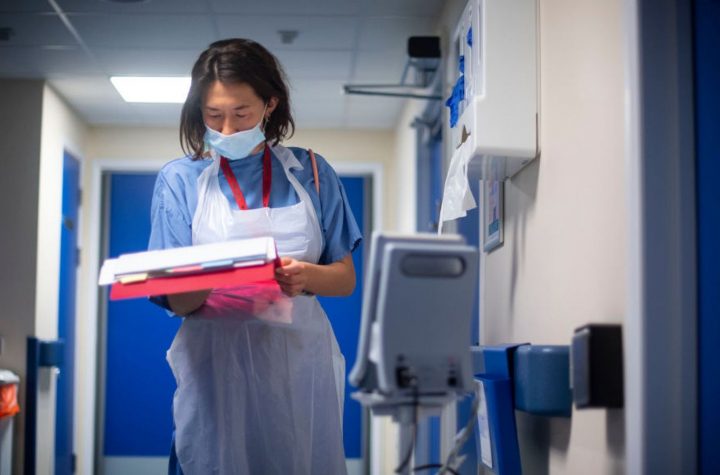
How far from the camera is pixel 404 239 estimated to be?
1.30 m

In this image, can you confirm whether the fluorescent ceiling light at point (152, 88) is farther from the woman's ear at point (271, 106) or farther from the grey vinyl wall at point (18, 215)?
the woman's ear at point (271, 106)

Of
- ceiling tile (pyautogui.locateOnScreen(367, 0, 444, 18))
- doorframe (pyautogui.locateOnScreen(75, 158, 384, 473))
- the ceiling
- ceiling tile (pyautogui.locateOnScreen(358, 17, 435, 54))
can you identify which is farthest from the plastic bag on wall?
doorframe (pyautogui.locateOnScreen(75, 158, 384, 473))

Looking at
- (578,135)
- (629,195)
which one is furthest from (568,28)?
(629,195)

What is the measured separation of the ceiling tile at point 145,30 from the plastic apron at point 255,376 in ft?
7.10

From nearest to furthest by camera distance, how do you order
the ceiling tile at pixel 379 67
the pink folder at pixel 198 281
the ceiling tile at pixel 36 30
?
the pink folder at pixel 198 281
the ceiling tile at pixel 36 30
the ceiling tile at pixel 379 67

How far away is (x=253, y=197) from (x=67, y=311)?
3542 millimetres

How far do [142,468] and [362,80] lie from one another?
247 centimetres

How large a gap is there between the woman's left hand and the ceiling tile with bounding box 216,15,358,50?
89.9 inches

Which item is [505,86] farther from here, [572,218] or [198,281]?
[198,281]

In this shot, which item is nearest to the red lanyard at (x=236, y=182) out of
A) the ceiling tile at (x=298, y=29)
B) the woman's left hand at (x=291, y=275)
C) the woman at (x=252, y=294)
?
the woman at (x=252, y=294)

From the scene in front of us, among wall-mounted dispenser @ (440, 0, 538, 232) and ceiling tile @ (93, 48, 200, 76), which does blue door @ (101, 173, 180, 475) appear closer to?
ceiling tile @ (93, 48, 200, 76)

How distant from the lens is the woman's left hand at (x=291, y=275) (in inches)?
65.3

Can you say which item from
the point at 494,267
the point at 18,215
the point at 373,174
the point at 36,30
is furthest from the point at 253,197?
the point at 373,174

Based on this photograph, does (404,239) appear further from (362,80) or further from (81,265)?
(81,265)
